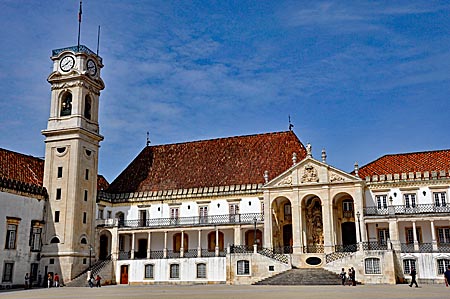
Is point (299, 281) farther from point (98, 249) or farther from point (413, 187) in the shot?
point (98, 249)

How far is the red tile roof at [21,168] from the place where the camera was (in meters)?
40.3

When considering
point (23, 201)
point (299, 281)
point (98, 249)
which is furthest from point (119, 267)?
point (299, 281)

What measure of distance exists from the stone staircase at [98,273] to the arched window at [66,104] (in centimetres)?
1293

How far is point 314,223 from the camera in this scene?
1649 inches

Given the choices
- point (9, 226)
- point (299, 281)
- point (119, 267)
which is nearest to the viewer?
point (299, 281)

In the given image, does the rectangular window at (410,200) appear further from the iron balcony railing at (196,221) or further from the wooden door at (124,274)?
the wooden door at (124,274)

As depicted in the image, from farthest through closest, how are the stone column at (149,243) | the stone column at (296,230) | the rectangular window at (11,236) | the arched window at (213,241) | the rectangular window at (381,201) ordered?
the arched window at (213,241) < the stone column at (149,243) < the rectangular window at (381,201) < the stone column at (296,230) < the rectangular window at (11,236)

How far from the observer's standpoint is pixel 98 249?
44.8m

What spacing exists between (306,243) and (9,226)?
21780 millimetres

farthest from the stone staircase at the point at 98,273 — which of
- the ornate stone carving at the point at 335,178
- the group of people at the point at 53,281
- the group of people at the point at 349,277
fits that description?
the ornate stone carving at the point at 335,178

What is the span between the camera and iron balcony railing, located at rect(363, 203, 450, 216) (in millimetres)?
37500

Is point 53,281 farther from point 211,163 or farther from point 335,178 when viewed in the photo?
point 335,178

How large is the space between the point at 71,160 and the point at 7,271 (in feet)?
32.5

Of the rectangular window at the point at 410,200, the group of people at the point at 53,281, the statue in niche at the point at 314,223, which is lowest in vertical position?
the group of people at the point at 53,281
